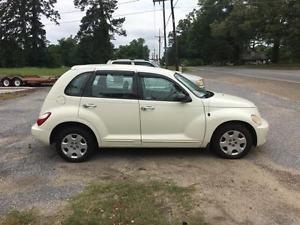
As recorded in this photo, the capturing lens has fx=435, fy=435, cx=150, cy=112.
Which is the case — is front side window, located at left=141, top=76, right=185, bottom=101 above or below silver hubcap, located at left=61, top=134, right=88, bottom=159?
above

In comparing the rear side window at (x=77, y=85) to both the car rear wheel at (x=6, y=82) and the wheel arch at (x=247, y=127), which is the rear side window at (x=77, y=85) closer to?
the wheel arch at (x=247, y=127)

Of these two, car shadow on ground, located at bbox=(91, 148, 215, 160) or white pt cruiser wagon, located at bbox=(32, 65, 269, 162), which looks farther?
car shadow on ground, located at bbox=(91, 148, 215, 160)

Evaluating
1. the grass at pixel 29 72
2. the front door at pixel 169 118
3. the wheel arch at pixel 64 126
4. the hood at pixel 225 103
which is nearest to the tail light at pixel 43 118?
the wheel arch at pixel 64 126

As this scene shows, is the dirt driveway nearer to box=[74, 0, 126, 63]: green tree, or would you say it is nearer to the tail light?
the tail light

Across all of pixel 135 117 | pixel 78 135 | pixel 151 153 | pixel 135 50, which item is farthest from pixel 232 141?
pixel 135 50

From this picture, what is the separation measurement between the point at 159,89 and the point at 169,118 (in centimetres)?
52

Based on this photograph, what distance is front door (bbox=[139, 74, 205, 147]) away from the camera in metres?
7.09

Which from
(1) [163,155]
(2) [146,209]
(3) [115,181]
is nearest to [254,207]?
(2) [146,209]

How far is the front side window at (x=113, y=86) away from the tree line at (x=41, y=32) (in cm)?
7682

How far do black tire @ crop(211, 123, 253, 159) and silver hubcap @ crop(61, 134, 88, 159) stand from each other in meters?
2.14


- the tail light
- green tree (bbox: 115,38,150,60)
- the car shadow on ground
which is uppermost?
the tail light

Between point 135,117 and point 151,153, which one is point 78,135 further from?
point 151,153

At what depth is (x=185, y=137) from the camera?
23.5ft

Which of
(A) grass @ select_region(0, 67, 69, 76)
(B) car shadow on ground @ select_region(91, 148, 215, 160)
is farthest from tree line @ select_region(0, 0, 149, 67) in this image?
(B) car shadow on ground @ select_region(91, 148, 215, 160)
